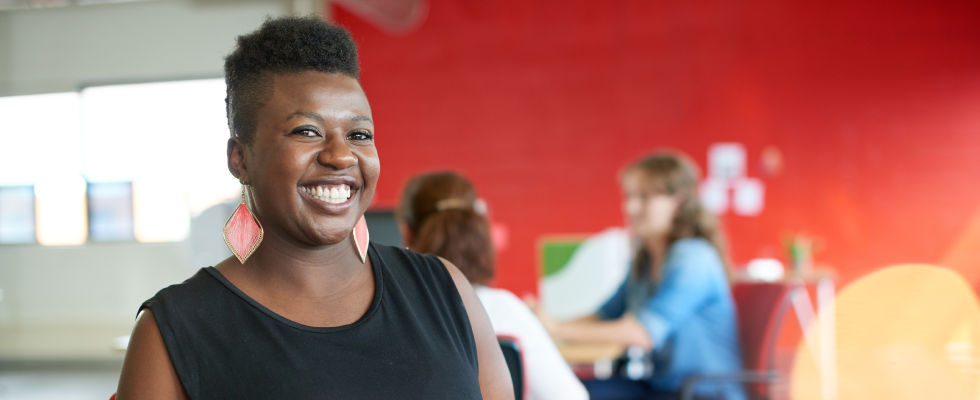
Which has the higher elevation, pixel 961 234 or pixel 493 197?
pixel 493 197

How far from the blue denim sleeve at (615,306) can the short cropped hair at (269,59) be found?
7.61 ft

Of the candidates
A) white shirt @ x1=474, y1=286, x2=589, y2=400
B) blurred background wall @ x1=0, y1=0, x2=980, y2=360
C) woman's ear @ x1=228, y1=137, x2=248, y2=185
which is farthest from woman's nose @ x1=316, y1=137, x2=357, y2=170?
blurred background wall @ x1=0, y1=0, x2=980, y2=360

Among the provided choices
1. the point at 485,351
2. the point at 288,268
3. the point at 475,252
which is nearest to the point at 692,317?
the point at 475,252

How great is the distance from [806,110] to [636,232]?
10.0 ft

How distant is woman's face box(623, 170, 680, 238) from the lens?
277 cm

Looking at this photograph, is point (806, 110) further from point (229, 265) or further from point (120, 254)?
point (120, 254)

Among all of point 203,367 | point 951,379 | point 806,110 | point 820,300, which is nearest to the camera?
point 203,367

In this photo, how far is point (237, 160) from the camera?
0.94 m

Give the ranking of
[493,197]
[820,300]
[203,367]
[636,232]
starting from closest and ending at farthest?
[203,367], [636,232], [820,300], [493,197]

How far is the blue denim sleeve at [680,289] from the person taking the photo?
8.43ft

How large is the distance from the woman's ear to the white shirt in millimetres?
811

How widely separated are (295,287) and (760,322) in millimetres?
1967

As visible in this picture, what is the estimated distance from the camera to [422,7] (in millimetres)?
5738

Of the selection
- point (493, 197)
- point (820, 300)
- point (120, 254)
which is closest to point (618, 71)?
point (493, 197)
